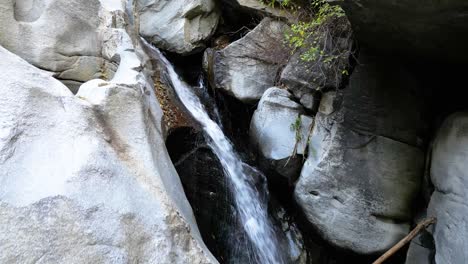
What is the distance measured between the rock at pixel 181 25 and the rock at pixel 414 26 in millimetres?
4715

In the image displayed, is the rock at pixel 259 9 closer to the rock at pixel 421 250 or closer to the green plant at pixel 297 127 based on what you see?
the green plant at pixel 297 127

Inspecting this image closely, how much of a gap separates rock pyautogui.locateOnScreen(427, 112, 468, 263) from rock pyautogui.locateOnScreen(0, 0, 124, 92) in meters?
4.27

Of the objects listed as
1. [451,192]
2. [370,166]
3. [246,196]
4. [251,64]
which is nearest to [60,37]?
[246,196]

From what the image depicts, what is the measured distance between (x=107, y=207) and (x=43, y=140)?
2.32ft

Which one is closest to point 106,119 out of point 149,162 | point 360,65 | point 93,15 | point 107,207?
point 149,162

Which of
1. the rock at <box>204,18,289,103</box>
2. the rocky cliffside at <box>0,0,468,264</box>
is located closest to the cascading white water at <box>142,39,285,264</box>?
the rocky cliffside at <box>0,0,468,264</box>

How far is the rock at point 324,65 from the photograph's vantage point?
568 cm

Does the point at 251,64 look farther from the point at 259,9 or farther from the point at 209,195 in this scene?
the point at 209,195

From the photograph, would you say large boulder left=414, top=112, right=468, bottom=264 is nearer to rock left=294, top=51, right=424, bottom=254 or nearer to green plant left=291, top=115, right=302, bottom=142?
rock left=294, top=51, right=424, bottom=254

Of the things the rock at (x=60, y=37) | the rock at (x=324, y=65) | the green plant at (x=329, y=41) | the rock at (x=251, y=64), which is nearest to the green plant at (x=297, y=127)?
the rock at (x=324, y=65)

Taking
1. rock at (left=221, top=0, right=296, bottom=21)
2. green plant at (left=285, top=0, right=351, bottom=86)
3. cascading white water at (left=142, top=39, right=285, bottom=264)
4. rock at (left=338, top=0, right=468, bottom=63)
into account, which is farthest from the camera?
rock at (left=221, top=0, right=296, bottom=21)

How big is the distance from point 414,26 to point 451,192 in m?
1.99

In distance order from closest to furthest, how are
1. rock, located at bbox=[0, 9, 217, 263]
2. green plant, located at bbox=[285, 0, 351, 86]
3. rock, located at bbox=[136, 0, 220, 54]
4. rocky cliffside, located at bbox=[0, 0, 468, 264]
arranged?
1. rock, located at bbox=[0, 9, 217, 263]
2. rocky cliffside, located at bbox=[0, 0, 468, 264]
3. green plant, located at bbox=[285, 0, 351, 86]
4. rock, located at bbox=[136, 0, 220, 54]

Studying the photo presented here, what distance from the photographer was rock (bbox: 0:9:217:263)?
2404 millimetres
